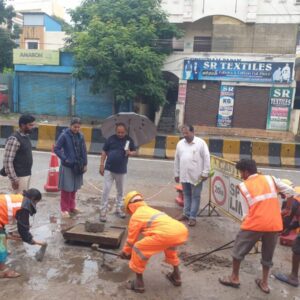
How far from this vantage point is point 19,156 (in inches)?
196

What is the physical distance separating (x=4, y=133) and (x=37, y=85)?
11.1m

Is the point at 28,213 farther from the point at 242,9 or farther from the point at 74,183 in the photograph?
the point at 242,9

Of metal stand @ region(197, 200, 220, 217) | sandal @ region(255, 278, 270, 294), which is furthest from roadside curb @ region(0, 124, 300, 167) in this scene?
sandal @ region(255, 278, 270, 294)

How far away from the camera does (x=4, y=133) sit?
519 inches

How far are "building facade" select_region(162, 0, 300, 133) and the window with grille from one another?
1.78 feet

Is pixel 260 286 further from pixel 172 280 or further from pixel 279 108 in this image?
pixel 279 108

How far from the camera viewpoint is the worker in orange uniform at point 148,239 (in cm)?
372

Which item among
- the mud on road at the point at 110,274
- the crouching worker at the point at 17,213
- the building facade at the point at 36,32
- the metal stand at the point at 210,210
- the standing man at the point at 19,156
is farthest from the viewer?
the building facade at the point at 36,32

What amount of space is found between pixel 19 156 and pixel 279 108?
61.5 feet

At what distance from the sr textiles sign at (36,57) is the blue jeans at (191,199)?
18609 mm

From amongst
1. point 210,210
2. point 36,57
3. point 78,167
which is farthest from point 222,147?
point 36,57

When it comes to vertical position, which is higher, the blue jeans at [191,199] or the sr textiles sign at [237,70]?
the sr textiles sign at [237,70]

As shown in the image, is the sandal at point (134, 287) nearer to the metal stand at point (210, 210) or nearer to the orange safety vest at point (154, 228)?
the orange safety vest at point (154, 228)

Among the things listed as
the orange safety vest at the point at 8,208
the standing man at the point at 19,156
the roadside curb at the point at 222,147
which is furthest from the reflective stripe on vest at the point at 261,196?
the roadside curb at the point at 222,147
